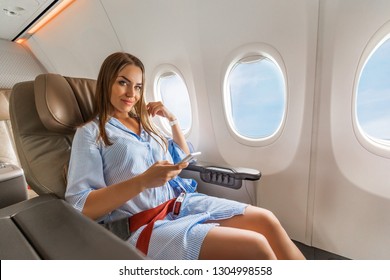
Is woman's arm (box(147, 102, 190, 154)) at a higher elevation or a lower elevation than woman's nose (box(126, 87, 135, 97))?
lower

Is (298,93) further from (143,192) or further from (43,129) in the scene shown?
(43,129)

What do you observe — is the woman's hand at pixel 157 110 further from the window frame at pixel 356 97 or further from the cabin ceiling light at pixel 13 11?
the cabin ceiling light at pixel 13 11

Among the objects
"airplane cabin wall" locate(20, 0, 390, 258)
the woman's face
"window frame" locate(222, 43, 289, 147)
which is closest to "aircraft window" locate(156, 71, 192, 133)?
"airplane cabin wall" locate(20, 0, 390, 258)

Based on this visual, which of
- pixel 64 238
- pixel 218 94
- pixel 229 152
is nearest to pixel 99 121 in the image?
pixel 64 238

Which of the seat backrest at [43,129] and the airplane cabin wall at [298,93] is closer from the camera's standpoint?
the seat backrest at [43,129]

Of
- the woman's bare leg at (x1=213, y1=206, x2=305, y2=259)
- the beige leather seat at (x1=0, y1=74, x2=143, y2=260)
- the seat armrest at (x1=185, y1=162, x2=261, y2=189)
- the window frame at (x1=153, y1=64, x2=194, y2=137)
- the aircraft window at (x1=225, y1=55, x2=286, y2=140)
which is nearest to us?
the beige leather seat at (x1=0, y1=74, x2=143, y2=260)

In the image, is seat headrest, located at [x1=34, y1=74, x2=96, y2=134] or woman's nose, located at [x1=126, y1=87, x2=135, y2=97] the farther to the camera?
woman's nose, located at [x1=126, y1=87, x2=135, y2=97]

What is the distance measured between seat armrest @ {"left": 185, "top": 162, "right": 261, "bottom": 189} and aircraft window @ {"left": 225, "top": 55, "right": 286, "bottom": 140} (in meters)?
0.60

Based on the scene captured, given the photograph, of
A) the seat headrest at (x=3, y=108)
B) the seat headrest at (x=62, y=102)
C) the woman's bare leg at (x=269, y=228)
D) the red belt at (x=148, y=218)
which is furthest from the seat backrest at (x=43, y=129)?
the seat headrest at (x=3, y=108)

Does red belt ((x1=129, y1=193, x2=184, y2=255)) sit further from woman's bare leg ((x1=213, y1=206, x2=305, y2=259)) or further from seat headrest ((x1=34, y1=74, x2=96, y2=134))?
seat headrest ((x1=34, y1=74, x2=96, y2=134))

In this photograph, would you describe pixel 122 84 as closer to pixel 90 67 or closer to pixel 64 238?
pixel 64 238

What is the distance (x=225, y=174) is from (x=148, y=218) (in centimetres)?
52

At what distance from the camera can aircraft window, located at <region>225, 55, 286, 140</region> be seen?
1.63 m

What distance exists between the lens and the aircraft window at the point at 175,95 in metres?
2.21
